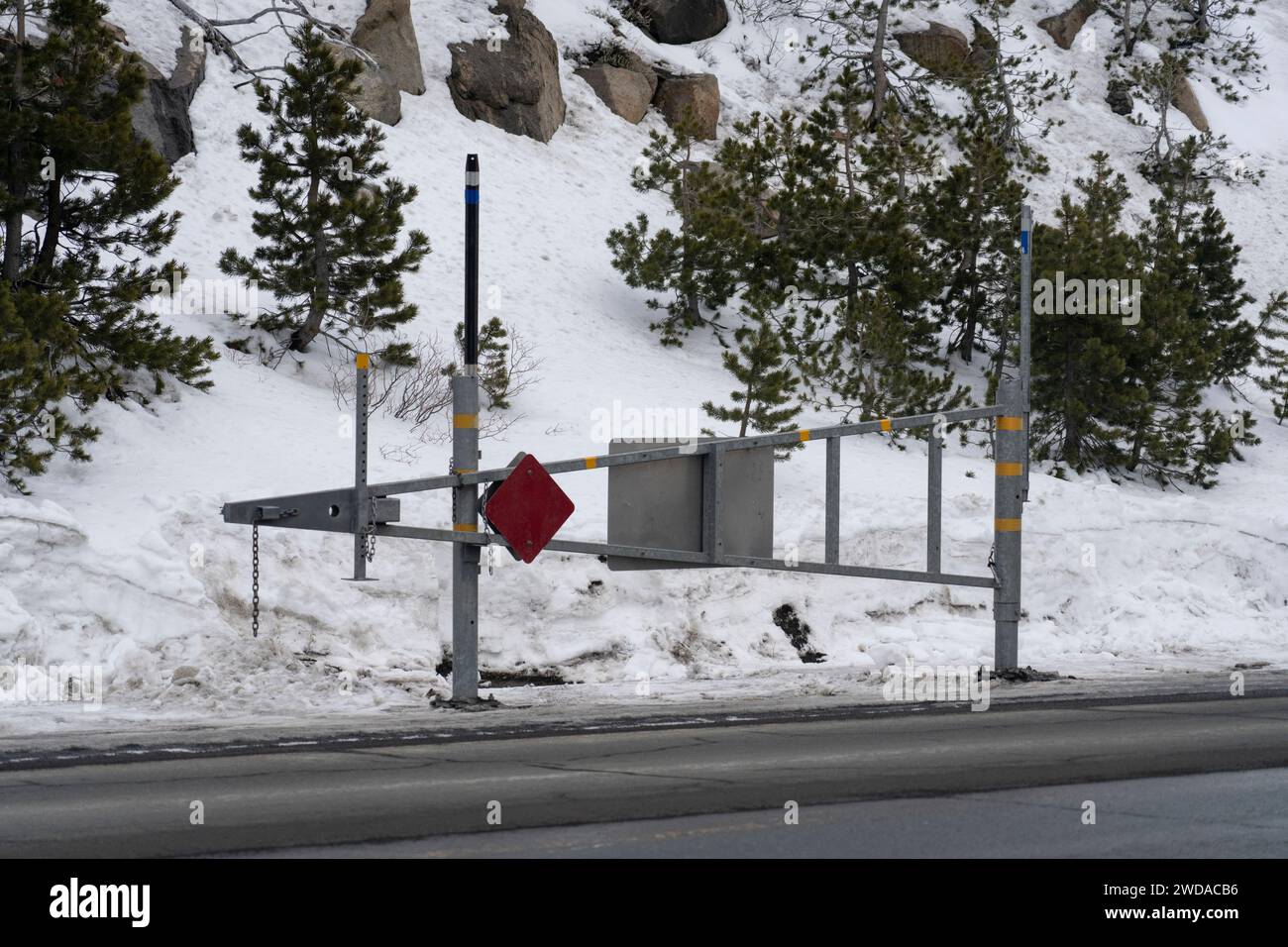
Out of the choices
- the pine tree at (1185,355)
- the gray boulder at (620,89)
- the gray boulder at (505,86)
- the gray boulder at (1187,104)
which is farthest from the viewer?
Answer: the gray boulder at (1187,104)

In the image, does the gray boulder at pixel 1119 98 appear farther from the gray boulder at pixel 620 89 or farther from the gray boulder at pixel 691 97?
the gray boulder at pixel 620 89

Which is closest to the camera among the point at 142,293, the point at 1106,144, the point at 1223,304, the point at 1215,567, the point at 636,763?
the point at 636,763

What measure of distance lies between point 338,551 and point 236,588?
1358 millimetres

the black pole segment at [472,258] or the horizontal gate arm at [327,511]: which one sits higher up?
the black pole segment at [472,258]

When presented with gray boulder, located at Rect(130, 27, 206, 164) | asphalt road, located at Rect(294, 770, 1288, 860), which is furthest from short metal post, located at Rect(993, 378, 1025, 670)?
gray boulder, located at Rect(130, 27, 206, 164)

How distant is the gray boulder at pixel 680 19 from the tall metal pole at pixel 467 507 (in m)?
36.4

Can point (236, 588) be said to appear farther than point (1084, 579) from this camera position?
No

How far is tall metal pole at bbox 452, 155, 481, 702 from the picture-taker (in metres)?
12.2

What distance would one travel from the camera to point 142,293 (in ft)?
58.9

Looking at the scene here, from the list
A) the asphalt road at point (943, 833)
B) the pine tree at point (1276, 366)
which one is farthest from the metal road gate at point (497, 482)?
the pine tree at point (1276, 366)

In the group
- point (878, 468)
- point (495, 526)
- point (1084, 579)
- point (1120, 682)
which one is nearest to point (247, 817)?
point (495, 526)

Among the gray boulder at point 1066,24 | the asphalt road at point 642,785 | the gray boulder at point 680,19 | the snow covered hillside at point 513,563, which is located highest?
the gray boulder at point 1066,24

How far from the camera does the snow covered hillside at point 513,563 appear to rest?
12.9m

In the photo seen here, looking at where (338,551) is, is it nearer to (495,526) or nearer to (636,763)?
(495,526)
